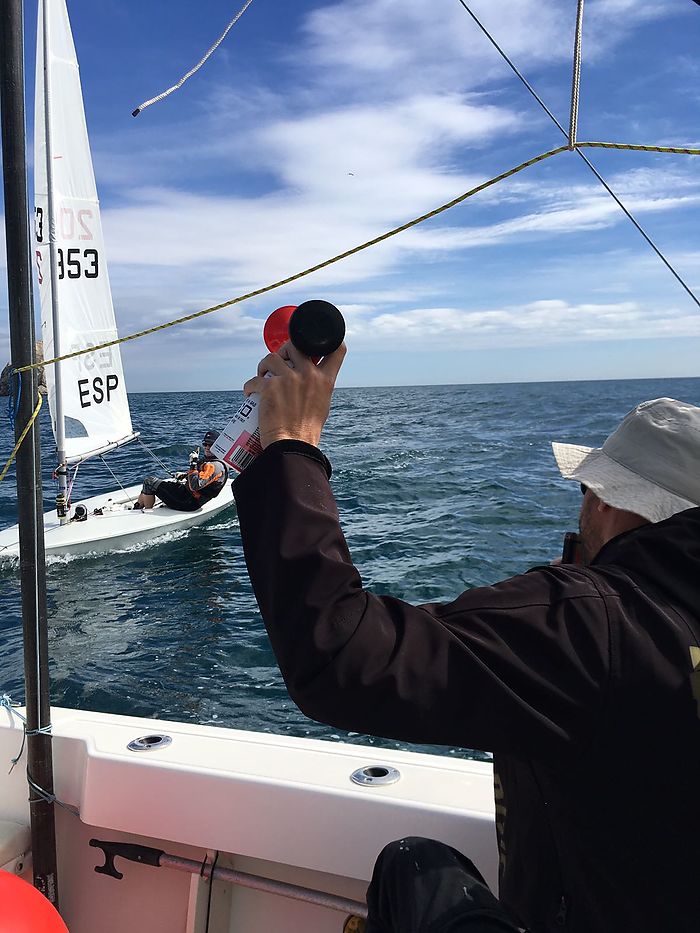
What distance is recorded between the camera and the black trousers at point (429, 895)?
1088mm

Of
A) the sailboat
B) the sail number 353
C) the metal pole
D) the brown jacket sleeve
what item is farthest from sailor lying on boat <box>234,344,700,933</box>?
the sail number 353

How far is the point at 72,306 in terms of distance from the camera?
11.3 m

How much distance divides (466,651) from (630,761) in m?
0.25

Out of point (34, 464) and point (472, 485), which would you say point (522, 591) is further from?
point (472, 485)

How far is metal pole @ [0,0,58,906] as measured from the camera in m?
1.62

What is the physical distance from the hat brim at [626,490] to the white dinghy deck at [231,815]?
37.7 inches

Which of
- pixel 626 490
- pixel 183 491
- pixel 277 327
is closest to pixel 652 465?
pixel 626 490

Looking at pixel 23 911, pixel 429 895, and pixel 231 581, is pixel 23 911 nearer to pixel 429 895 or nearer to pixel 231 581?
pixel 429 895

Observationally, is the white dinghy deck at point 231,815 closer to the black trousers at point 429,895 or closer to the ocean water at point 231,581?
the black trousers at point 429,895

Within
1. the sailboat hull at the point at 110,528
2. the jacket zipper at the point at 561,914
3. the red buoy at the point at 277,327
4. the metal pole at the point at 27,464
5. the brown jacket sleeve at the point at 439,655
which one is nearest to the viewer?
the brown jacket sleeve at the point at 439,655

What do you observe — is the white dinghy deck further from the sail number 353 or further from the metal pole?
the sail number 353

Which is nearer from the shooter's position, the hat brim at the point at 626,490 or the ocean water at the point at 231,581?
the hat brim at the point at 626,490

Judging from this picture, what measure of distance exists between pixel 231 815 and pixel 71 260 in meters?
10.9

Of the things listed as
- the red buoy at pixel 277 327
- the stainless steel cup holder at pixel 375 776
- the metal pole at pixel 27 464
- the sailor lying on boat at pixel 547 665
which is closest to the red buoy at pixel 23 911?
the metal pole at pixel 27 464
